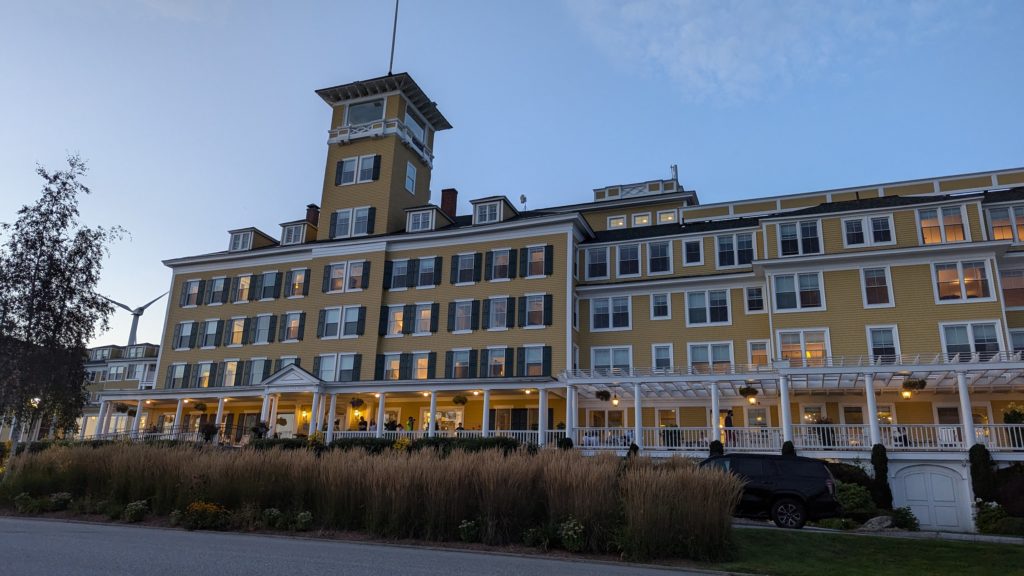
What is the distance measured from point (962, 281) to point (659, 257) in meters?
13.2

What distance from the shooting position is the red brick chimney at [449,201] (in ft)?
148

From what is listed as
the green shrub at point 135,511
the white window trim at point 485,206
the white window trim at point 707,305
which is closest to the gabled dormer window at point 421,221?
the white window trim at point 485,206

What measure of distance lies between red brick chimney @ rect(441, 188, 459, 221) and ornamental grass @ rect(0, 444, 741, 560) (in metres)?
29.7

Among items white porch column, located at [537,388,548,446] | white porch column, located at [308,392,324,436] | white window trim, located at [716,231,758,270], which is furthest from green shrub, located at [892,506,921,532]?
white porch column, located at [308,392,324,436]

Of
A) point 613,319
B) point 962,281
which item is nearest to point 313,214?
point 613,319

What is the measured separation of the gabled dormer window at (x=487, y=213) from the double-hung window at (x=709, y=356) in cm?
1300

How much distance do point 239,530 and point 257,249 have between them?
3200 centimetres

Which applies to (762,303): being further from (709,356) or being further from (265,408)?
(265,408)

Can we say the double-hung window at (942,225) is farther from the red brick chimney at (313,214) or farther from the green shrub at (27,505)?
the red brick chimney at (313,214)

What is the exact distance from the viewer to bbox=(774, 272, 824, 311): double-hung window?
2992cm

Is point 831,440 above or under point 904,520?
above

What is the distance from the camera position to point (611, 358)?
113 feet

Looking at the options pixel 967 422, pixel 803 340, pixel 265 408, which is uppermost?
pixel 803 340

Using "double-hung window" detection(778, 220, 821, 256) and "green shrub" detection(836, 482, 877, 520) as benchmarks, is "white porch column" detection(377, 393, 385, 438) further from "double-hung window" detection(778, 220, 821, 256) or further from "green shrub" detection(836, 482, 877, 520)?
"green shrub" detection(836, 482, 877, 520)
